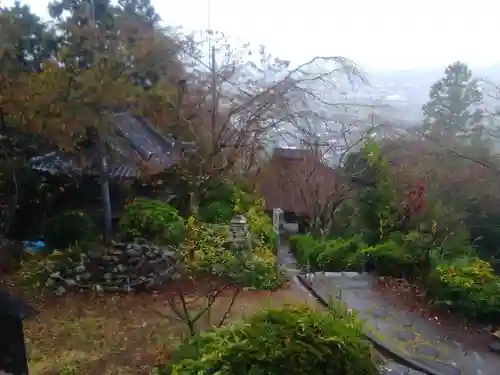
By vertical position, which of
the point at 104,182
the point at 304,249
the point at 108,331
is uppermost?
the point at 104,182

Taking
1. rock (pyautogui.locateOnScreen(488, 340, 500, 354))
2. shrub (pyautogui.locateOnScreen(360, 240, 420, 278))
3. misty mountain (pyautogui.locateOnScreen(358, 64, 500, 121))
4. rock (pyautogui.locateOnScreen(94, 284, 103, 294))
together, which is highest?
Answer: misty mountain (pyautogui.locateOnScreen(358, 64, 500, 121))

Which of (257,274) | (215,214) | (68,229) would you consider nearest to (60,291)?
(68,229)

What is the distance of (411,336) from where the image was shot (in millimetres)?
6176

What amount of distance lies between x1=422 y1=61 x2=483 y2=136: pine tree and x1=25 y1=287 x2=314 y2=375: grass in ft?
58.5

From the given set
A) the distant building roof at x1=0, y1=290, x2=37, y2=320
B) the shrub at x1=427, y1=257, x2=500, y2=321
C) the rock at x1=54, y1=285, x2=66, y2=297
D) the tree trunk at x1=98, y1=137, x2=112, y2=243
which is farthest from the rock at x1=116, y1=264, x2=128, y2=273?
the distant building roof at x1=0, y1=290, x2=37, y2=320

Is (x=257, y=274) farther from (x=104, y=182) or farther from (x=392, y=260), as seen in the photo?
(x=104, y=182)

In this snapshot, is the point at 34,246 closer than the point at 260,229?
Yes

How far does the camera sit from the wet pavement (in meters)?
5.43

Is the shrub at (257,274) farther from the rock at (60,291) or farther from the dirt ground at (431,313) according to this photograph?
the rock at (60,291)

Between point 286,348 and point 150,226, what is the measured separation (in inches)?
236

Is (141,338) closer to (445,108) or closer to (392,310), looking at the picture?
(392,310)

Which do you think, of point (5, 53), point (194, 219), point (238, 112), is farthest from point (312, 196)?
Result: point (5, 53)

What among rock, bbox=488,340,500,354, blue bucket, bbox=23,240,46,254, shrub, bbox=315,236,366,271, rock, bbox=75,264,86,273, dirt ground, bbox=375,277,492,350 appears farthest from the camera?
shrub, bbox=315,236,366,271

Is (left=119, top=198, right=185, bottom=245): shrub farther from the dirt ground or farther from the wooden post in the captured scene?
the wooden post
